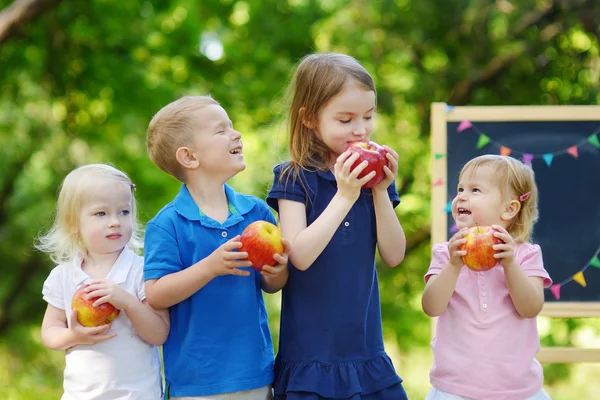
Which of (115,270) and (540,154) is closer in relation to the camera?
(115,270)

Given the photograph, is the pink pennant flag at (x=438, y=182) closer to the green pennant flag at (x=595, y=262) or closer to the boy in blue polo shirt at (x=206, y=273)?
the green pennant flag at (x=595, y=262)

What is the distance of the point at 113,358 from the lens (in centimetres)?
257

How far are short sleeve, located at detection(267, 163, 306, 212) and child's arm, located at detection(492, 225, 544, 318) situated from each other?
0.65 m

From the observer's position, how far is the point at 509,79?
337 inches

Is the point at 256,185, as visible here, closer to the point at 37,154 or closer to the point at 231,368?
the point at 37,154

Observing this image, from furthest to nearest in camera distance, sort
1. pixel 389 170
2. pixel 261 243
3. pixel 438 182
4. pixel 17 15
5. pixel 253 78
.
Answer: pixel 253 78 < pixel 17 15 < pixel 438 182 < pixel 389 170 < pixel 261 243

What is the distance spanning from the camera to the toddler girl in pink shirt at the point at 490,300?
2.53 m

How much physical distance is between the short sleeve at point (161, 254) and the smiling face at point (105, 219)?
0.21 m

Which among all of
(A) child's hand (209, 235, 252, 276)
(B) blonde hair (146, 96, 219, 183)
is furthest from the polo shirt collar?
(A) child's hand (209, 235, 252, 276)

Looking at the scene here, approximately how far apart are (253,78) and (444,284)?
24.4 ft

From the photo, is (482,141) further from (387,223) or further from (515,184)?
(387,223)

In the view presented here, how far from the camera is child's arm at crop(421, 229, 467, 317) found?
2488 millimetres

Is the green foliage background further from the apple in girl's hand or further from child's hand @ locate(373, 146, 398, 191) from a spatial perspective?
the apple in girl's hand

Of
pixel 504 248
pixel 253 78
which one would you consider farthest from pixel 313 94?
pixel 253 78
